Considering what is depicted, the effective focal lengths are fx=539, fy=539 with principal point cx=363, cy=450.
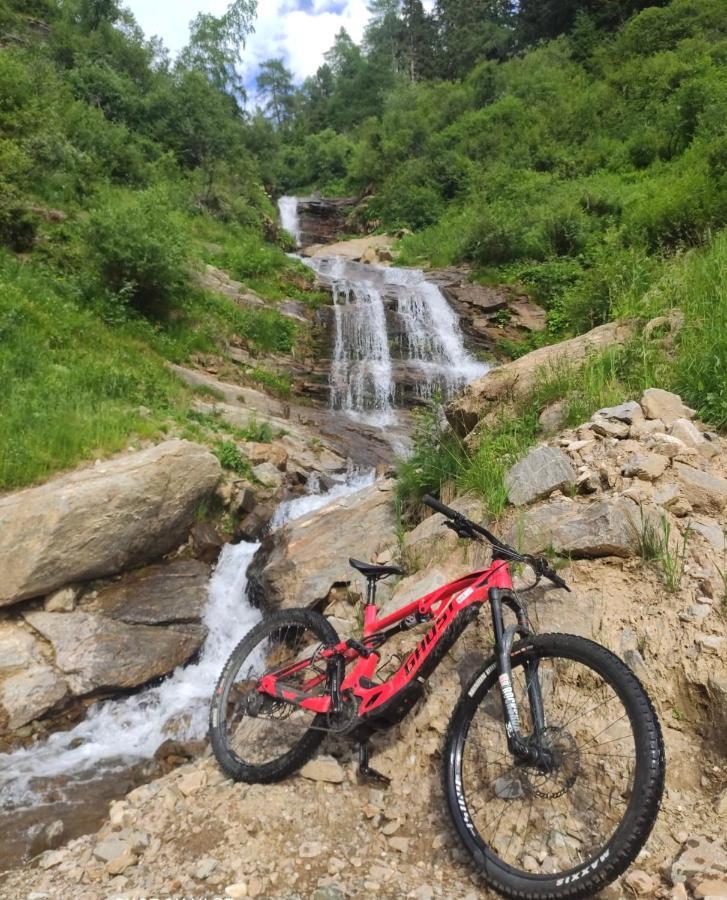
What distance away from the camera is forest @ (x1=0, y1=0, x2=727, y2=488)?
734 centimetres

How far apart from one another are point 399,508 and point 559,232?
589 inches

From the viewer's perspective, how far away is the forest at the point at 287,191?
24.1 feet

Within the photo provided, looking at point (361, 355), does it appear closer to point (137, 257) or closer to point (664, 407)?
→ point (137, 257)

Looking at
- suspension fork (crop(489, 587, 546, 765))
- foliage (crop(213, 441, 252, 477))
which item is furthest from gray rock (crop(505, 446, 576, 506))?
foliage (crop(213, 441, 252, 477))

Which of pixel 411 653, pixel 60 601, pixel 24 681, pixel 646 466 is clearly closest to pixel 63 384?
pixel 60 601

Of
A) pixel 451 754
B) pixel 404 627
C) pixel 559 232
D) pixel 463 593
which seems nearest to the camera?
pixel 451 754

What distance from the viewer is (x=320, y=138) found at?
4300 cm

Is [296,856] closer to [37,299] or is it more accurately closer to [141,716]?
[141,716]

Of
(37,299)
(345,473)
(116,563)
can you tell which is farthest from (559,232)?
(116,563)

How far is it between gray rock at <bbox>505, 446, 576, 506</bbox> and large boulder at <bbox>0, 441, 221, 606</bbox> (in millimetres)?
4051

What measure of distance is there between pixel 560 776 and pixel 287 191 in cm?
4432

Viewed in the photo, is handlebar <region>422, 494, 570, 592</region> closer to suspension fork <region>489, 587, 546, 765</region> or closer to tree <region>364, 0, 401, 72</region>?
suspension fork <region>489, 587, 546, 765</region>

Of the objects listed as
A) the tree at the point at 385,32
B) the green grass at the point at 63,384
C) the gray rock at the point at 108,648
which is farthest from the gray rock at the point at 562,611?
the tree at the point at 385,32

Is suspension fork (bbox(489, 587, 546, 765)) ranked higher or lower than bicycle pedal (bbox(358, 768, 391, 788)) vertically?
higher
